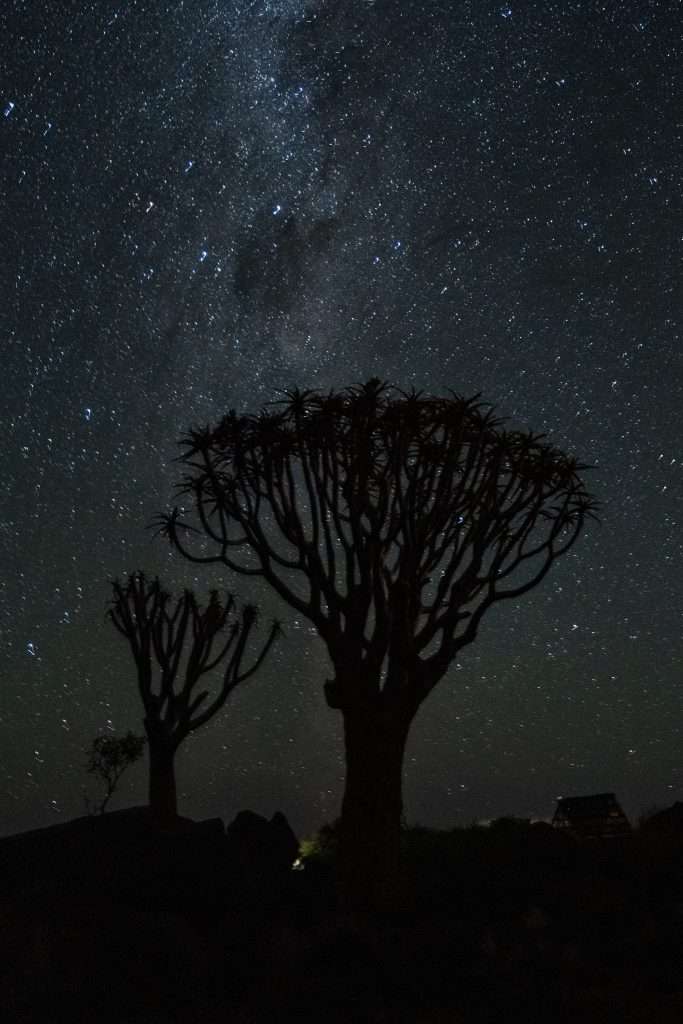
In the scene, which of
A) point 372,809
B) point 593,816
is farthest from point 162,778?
point 372,809

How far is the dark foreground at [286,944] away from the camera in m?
5.36

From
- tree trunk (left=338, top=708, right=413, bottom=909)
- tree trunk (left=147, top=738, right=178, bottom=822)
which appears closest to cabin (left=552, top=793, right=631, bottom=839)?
tree trunk (left=147, top=738, right=178, bottom=822)

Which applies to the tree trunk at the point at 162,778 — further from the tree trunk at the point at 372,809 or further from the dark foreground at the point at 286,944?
the dark foreground at the point at 286,944

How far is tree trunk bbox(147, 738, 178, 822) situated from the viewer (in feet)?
51.8

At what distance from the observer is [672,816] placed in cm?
1270

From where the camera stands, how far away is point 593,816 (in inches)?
628

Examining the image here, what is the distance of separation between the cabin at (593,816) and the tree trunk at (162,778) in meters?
5.94

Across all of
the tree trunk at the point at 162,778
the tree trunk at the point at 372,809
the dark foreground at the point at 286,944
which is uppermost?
the tree trunk at the point at 162,778

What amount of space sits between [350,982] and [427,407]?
6.30 m

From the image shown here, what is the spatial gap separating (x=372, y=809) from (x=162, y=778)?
23.2ft

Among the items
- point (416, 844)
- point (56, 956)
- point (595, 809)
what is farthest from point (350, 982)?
point (595, 809)

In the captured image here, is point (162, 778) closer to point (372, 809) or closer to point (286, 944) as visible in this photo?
point (372, 809)

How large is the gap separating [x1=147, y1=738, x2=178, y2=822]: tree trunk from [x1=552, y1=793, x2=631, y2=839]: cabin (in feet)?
19.5

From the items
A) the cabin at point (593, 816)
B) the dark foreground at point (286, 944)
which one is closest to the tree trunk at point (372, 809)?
the dark foreground at point (286, 944)
